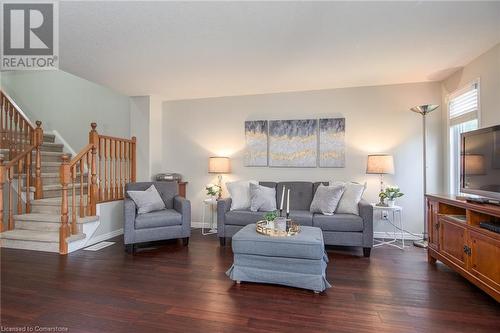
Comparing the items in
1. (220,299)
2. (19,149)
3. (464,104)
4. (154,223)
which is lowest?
(220,299)

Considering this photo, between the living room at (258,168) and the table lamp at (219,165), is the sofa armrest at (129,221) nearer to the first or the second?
the living room at (258,168)

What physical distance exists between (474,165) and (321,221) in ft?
5.64

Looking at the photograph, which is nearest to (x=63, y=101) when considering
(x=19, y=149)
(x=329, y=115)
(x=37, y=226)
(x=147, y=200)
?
(x=19, y=149)

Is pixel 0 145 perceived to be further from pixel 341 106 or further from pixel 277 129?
pixel 341 106

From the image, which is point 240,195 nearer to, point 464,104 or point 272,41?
point 272,41

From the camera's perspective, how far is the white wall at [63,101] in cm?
539

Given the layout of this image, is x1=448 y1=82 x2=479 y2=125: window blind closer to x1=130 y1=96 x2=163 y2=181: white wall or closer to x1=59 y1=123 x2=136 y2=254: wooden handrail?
x1=130 y1=96 x2=163 y2=181: white wall

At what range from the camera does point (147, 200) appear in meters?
3.82

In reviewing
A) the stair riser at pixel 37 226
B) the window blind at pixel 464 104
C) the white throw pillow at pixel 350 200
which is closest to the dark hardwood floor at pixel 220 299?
the stair riser at pixel 37 226

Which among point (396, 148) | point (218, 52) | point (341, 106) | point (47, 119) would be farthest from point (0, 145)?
point (396, 148)

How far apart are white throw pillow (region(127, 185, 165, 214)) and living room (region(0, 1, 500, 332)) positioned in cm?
2

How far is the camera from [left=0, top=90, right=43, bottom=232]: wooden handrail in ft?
12.9

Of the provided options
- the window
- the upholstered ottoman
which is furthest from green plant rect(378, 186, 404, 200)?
the upholstered ottoman

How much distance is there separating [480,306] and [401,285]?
1.88 feet
